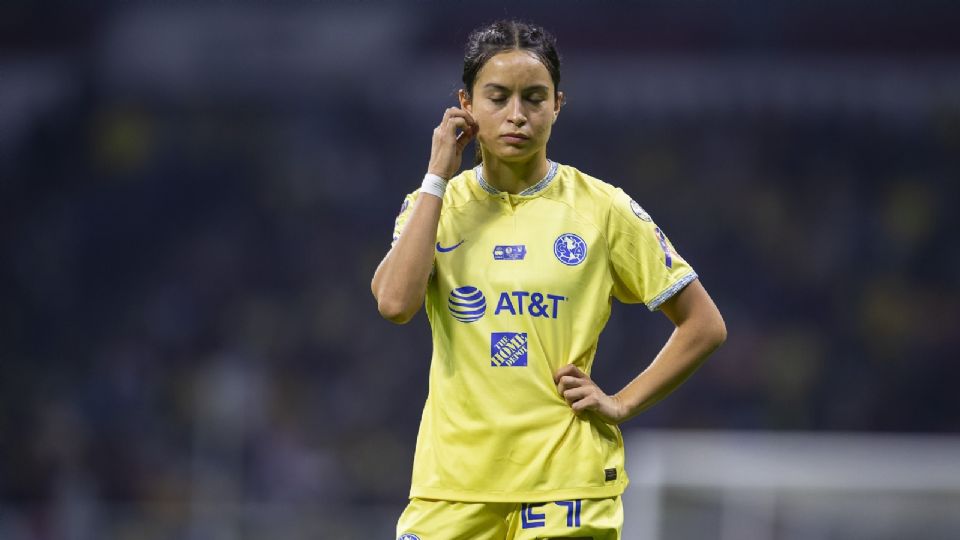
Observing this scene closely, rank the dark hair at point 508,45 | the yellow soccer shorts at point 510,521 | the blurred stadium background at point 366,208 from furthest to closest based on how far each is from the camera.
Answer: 1. the blurred stadium background at point 366,208
2. the dark hair at point 508,45
3. the yellow soccer shorts at point 510,521

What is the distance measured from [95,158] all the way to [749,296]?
4.56m

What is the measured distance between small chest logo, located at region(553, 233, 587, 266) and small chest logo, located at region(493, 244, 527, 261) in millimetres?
67

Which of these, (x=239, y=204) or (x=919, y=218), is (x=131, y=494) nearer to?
(x=239, y=204)

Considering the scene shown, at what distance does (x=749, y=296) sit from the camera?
851 cm

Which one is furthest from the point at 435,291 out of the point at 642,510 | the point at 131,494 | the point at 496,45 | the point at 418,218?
the point at 131,494

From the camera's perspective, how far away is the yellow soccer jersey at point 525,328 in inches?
102

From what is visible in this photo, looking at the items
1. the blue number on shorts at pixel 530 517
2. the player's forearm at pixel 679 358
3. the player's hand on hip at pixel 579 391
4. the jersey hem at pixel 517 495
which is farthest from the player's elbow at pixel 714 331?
the blue number on shorts at pixel 530 517

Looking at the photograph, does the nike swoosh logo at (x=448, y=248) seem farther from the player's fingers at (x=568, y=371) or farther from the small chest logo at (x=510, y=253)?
the player's fingers at (x=568, y=371)

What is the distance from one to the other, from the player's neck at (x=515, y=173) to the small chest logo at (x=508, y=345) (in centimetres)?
34

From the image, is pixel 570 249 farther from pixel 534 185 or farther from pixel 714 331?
pixel 714 331

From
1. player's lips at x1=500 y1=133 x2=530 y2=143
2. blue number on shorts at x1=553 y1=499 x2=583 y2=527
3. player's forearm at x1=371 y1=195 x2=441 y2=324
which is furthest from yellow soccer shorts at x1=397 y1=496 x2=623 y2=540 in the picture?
player's lips at x1=500 y1=133 x2=530 y2=143

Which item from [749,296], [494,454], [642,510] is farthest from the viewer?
[749,296]

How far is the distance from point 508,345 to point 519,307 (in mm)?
81

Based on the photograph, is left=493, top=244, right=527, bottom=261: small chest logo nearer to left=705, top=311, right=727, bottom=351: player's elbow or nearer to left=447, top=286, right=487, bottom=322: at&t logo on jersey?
left=447, top=286, right=487, bottom=322: at&t logo on jersey
